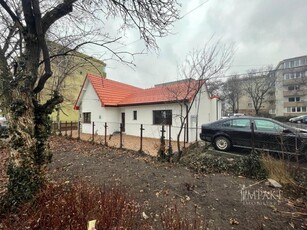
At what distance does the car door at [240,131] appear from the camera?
8070 millimetres

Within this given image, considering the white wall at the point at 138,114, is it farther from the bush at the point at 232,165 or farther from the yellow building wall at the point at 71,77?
the bush at the point at 232,165

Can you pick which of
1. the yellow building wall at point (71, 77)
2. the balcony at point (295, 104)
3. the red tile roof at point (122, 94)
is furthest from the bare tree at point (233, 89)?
the yellow building wall at point (71, 77)

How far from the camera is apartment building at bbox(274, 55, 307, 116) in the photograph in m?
43.9

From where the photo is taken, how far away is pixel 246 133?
807cm

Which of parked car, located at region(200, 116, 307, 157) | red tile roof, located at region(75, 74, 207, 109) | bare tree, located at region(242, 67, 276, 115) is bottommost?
parked car, located at region(200, 116, 307, 157)

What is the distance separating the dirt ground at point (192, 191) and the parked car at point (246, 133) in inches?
107

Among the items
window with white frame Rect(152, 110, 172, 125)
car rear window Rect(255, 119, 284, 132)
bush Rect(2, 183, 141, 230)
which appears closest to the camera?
bush Rect(2, 183, 141, 230)

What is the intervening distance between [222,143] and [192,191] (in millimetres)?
4875

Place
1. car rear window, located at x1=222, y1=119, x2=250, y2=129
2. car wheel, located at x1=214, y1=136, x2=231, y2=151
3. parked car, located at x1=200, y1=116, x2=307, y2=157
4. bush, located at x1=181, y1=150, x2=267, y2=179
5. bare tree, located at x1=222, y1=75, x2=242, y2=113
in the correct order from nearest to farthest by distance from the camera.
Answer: bush, located at x1=181, y1=150, x2=267, y2=179 < parked car, located at x1=200, y1=116, x2=307, y2=157 < car rear window, located at x1=222, y1=119, x2=250, y2=129 < car wheel, located at x1=214, y1=136, x2=231, y2=151 < bare tree, located at x1=222, y1=75, x2=242, y2=113

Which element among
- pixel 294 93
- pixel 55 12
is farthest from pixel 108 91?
pixel 294 93

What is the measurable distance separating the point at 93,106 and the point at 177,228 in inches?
649

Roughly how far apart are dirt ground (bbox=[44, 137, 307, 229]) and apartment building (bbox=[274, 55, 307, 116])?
4802 centimetres

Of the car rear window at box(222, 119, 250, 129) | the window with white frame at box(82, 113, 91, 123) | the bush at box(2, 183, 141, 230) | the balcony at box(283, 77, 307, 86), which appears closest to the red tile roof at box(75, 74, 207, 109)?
the window with white frame at box(82, 113, 91, 123)

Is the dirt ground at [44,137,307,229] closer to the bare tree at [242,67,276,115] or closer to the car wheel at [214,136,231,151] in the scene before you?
the car wheel at [214,136,231,151]
